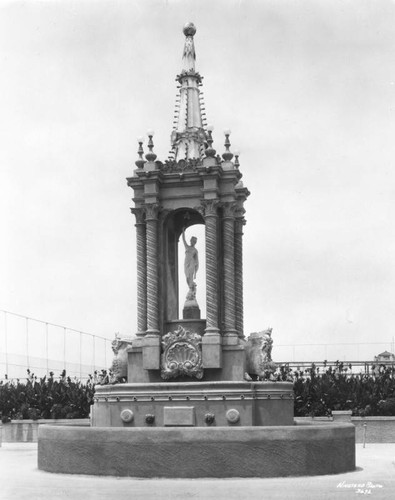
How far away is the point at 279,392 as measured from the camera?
19.1 m

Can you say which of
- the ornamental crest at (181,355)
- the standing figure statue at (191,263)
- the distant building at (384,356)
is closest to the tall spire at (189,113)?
the standing figure statue at (191,263)

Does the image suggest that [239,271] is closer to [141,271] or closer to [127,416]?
[141,271]

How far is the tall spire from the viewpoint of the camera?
21.3 m

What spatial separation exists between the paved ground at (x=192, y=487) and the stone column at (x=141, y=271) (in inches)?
171

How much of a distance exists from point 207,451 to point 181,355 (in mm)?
3577

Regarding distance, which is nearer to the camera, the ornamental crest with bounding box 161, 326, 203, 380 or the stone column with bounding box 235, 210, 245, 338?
the ornamental crest with bounding box 161, 326, 203, 380

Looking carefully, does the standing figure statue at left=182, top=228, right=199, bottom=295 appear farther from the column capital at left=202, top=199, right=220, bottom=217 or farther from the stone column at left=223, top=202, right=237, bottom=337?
the column capital at left=202, top=199, right=220, bottom=217

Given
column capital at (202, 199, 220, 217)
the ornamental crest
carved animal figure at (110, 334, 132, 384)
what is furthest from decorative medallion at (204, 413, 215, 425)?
column capital at (202, 199, 220, 217)

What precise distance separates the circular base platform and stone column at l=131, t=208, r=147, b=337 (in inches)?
160

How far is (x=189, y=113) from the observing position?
2161 centimetres

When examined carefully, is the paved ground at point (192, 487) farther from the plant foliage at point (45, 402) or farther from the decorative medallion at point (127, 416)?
the plant foliage at point (45, 402)

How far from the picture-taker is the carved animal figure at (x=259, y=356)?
64.2ft
